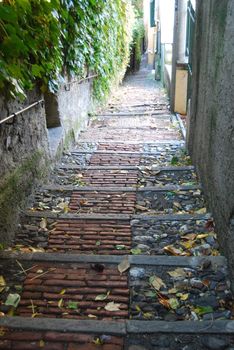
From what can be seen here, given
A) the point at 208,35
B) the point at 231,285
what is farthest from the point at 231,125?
the point at 208,35

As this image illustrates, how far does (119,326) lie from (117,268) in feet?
1.80

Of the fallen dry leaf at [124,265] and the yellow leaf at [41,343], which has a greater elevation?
→ the yellow leaf at [41,343]

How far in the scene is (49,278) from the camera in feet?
7.38

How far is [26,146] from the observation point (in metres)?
3.29

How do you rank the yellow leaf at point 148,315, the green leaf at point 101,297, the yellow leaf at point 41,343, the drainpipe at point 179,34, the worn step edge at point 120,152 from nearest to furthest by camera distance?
1. the yellow leaf at point 41,343
2. the yellow leaf at point 148,315
3. the green leaf at point 101,297
4. the worn step edge at point 120,152
5. the drainpipe at point 179,34

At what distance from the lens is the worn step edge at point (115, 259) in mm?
2367


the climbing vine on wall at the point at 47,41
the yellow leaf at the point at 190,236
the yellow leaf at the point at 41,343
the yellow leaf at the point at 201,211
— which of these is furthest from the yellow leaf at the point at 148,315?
the climbing vine on wall at the point at 47,41

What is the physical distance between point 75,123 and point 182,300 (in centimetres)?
417

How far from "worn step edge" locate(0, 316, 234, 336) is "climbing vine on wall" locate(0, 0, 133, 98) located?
1.52 m

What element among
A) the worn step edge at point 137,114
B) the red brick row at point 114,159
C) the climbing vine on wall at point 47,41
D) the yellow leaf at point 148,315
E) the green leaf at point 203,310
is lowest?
the worn step edge at point 137,114

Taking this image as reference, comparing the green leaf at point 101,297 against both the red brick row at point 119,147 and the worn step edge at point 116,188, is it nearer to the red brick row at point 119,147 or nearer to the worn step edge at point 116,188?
the worn step edge at point 116,188

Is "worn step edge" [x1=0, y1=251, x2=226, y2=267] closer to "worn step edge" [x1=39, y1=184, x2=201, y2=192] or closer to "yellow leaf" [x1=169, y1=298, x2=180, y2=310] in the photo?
"yellow leaf" [x1=169, y1=298, x2=180, y2=310]

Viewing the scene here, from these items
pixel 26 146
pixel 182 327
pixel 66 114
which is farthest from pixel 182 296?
pixel 66 114

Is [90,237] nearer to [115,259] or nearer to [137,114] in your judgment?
[115,259]
